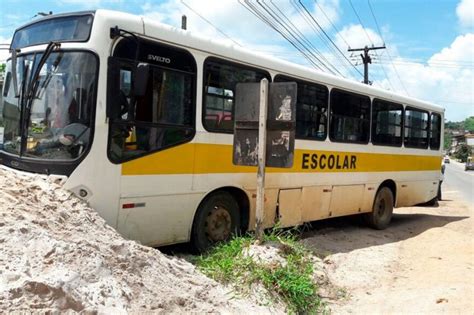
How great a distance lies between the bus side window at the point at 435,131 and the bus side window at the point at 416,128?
0.33 m

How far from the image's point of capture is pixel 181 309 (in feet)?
13.7

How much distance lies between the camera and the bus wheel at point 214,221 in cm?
657

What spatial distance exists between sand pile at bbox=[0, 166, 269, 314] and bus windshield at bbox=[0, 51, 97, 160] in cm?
45

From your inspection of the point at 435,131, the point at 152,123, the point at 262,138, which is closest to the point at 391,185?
the point at 435,131

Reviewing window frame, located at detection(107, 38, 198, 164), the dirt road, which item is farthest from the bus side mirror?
the dirt road

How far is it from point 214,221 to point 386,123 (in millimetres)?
5726

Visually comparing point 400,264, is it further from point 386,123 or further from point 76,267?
point 76,267

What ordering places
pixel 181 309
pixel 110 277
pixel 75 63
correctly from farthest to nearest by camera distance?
pixel 75 63 < pixel 181 309 < pixel 110 277

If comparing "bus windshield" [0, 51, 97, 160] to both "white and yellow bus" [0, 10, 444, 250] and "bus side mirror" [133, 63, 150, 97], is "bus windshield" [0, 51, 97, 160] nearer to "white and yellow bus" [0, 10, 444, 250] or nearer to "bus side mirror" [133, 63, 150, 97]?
"white and yellow bus" [0, 10, 444, 250]

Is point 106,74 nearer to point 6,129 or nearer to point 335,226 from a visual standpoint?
point 6,129

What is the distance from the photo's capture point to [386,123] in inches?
435

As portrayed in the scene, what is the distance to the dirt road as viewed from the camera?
5809mm

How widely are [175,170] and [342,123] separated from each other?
14.4 ft

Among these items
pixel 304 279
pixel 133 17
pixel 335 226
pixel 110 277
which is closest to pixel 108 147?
pixel 133 17
